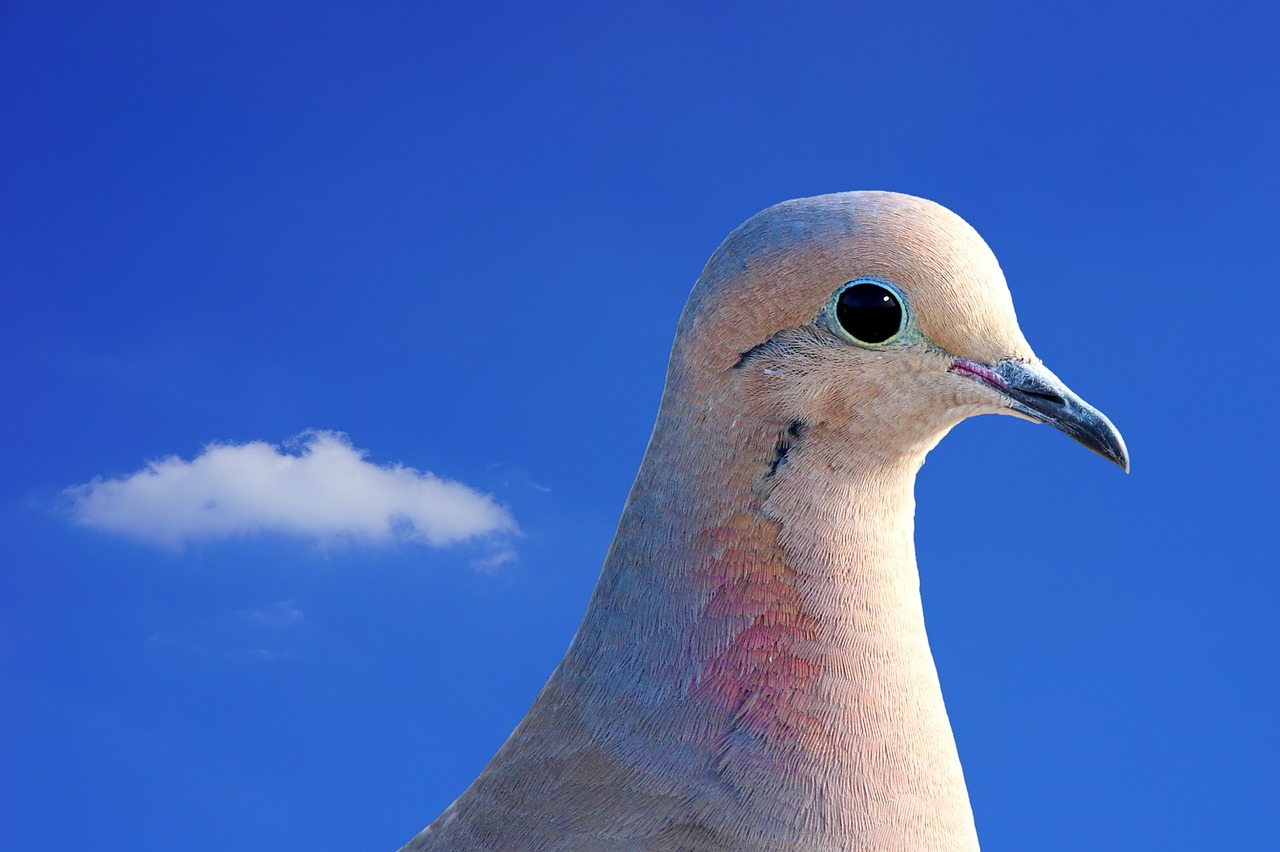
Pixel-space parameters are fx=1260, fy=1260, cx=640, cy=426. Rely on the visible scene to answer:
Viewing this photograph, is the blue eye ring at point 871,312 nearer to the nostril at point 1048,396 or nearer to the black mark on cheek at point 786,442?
the black mark on cheek at point 786,442

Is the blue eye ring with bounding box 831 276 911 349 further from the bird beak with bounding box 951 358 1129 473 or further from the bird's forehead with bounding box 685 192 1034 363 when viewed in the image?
the bird beak with bounding box 951 358 1129 473

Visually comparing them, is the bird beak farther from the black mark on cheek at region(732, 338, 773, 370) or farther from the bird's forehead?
the black mark on cheek at region(732, 338, 773, 370)

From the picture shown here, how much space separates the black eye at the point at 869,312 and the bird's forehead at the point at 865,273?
0.04m

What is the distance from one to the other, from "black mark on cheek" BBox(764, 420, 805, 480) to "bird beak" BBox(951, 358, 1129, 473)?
450 mm

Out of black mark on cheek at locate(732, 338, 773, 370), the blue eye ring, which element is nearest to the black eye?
the blue eye ring

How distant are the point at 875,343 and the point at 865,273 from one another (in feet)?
0.63

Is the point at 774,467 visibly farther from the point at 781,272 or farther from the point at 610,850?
the point at 610,850

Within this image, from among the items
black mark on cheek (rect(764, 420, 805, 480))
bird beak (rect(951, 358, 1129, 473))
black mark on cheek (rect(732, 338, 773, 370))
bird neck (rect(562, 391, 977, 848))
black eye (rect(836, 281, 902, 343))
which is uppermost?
black eye (rect(836, 281, 902, 343))

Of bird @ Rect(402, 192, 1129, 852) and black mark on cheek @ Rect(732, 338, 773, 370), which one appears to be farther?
black mark on cheek @ Rect(732, 338, 773, 370)

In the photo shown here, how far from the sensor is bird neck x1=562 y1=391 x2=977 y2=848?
3.24 m

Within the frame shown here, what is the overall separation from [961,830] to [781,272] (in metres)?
1.59

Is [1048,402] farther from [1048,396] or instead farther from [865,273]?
[865,273]

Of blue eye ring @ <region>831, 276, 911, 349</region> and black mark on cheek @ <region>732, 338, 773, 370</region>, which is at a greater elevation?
blue eye ring @ <region>831, 276, 911, 349</region>

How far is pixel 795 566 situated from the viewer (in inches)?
132
